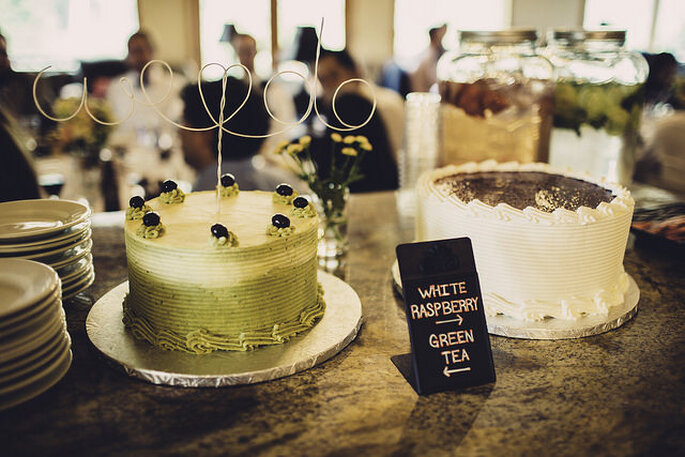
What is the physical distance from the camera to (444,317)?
4.06 ft

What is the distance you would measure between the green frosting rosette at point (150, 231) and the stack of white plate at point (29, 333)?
0.20m

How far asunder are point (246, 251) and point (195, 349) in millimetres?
245

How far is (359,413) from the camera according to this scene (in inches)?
44.3

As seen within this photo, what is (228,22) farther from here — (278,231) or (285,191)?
(278,231)

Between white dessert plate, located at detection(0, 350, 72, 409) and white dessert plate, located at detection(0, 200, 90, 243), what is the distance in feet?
1.16

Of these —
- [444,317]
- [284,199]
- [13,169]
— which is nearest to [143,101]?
[13,169]

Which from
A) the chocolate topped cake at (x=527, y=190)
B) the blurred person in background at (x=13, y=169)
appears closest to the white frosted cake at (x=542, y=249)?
the chocolate topped cake at (x=527, y=190)

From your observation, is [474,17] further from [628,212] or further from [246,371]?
[246,371]

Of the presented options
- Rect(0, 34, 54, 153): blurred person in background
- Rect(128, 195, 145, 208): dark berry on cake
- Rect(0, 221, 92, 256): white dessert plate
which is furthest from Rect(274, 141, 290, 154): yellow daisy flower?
Rect(0, 34, 54, 153): blurred person in background

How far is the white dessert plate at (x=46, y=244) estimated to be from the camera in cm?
138

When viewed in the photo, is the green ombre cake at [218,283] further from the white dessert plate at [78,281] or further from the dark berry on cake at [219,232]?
the white dessert plate at [78,281]

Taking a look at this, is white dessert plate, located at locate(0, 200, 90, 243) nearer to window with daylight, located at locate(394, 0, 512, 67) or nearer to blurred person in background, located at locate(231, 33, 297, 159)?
blurred person in background, located at locate(231, 33, 297, 159)

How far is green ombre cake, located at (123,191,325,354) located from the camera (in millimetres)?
1249

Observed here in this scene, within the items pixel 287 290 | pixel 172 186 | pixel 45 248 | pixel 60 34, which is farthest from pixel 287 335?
pixel 60 34
